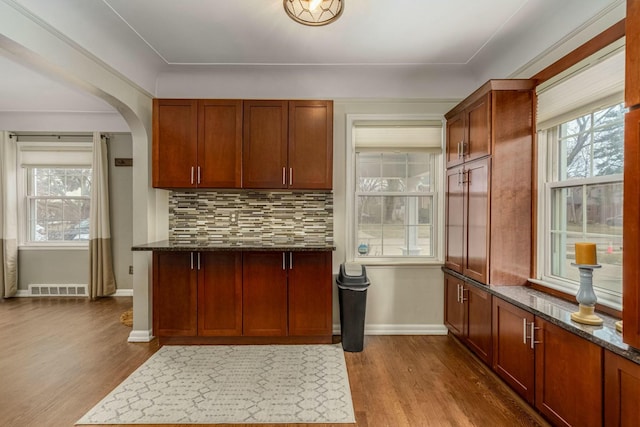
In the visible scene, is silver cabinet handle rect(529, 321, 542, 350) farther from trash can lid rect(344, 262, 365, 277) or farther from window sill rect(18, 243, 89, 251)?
window sill rect(18, 243, 89, 251)

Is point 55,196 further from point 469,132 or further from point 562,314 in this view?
point 562,314

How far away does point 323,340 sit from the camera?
3.16 m

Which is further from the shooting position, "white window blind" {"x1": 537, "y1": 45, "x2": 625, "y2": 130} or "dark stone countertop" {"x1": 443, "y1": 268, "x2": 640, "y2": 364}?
"white window blind" {"x1": 537, "y1": 45, "x2": 625, "y2": 130}

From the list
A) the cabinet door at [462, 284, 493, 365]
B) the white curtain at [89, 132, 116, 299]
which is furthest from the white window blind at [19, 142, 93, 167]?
the cabinet door at [462, 284, 493, 365]

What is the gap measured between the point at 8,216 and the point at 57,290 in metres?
1.26

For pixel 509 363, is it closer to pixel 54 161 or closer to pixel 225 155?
pixel 225 155

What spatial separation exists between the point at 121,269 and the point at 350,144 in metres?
3.96

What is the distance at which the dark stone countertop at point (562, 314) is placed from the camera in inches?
57.7

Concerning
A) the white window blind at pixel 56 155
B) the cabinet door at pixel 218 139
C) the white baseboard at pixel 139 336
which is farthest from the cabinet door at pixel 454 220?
the white window blind at pixel 56 155

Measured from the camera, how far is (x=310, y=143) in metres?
3.15

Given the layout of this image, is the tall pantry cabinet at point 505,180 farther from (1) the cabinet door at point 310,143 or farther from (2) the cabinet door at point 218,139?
(2) the cabinet door at point 218,139

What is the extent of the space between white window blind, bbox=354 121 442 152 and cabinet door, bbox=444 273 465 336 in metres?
1.40

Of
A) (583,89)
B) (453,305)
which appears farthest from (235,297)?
(583,89)

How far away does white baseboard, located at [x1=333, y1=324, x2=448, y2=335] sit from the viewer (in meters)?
3.44
